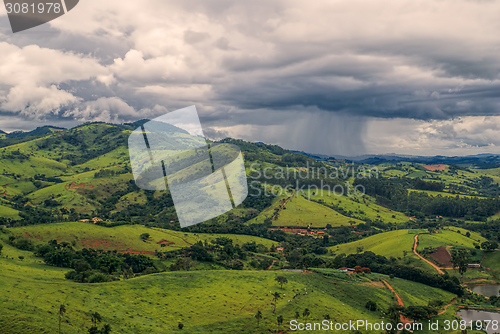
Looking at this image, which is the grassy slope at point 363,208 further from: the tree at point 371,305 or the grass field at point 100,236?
the tree at point 371,305

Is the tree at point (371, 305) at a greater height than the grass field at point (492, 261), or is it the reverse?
the tree at point (371, 305)

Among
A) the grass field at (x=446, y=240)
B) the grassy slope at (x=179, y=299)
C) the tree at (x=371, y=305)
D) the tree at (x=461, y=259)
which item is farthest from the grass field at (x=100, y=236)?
the tree at (x=461, y=259)

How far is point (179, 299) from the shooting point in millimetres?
53094

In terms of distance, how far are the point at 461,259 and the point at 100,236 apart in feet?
319

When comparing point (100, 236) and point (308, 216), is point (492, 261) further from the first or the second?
point (100, 236)

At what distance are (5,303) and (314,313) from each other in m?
41.1

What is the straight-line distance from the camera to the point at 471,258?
9006 cm

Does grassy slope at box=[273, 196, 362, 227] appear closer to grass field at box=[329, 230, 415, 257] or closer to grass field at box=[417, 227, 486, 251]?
grass field at box=[329, 230, 415, 257]

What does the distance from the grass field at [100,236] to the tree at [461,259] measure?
74364mm

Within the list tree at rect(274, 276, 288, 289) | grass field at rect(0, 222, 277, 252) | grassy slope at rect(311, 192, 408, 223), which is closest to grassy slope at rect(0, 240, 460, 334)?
tree at rect(274, 276, 288, 289)

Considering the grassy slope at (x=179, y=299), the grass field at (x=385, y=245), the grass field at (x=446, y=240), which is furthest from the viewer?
the grass field at (x=385, y=245)

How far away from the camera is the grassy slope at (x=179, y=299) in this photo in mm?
37938

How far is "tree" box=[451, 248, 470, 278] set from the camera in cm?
8306

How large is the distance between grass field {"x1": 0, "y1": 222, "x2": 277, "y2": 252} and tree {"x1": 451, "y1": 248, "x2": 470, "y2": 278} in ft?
244
